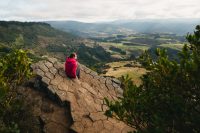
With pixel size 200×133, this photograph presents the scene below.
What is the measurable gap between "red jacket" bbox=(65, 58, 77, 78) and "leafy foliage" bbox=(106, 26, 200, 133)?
9.17 metres

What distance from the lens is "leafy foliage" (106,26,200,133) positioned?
10.4 metres

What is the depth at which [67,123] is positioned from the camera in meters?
16.9

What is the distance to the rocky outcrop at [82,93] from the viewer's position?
17.4m

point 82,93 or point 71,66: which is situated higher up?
point 71,66

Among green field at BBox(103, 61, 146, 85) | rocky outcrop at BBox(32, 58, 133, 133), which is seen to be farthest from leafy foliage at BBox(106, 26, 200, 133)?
green field at BBox(103, 61, 146, 85)

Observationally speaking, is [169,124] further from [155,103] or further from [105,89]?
[105,89]

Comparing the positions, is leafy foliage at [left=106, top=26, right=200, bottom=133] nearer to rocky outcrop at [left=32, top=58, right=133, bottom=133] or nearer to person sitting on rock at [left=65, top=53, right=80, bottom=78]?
rocky outcrop at [left=32, top=58, right=133, bottom=133]

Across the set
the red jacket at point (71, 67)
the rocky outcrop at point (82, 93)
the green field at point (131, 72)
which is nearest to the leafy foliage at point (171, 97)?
the rocky outcrop at point (82, 93)

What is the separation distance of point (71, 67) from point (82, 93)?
1.98m

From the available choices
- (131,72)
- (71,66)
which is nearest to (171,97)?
(71,66)

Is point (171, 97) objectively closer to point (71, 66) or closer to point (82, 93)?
point (82, 93)

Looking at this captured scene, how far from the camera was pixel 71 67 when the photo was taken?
20234 mm

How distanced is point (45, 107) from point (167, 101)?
9029 millimetres

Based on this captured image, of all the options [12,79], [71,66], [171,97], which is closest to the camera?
[171,97]
